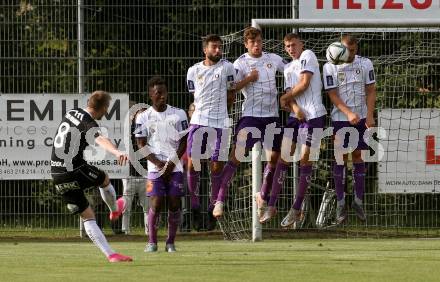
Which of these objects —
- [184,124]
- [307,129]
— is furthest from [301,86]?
[184,124]

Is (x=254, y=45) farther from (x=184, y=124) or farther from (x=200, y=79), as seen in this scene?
(x=184, y=124)

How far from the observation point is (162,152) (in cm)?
1537

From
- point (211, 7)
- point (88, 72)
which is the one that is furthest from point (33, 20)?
point (211, 7)

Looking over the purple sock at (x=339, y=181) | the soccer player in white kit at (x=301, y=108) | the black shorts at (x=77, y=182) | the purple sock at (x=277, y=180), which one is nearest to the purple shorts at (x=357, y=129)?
the soccer player in white kit at (x=301, y=108)

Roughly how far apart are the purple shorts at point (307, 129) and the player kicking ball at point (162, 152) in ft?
5.60

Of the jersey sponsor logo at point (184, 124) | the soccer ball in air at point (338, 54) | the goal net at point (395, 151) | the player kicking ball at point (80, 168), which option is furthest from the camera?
the goal net at point (395, 151)

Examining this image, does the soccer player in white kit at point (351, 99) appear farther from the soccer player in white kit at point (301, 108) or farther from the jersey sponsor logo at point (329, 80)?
the soccer player in white kit at point (301, 108)

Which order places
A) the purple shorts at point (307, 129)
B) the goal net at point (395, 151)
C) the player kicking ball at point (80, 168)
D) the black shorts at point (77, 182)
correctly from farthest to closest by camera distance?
the goal net at point (395, 151)
the purple shorts at point (307, 129)
the black shorts at point (77, 182)
the player kicking ball at point (80, 168)

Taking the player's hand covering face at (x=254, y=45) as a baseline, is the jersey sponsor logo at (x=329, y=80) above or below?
below

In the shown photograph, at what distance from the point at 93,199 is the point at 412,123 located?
5.61 metres

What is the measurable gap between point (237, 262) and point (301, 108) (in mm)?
3802

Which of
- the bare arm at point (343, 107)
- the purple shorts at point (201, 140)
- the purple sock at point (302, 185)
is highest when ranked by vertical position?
the bare arm at point (343, 107)

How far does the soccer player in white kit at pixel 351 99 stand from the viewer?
53.7 feet

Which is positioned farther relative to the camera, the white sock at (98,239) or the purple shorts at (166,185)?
the purple shorts at (166,185)
